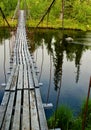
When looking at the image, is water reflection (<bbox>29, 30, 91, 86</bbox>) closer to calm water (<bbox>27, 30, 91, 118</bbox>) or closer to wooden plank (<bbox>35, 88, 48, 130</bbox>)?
calm water (<bbox>27, 30, 91, 118</bbox>)

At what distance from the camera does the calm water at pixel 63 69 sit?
548 inches

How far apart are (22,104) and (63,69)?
12907 millimetres

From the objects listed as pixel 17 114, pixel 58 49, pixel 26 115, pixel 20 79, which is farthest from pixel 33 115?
pixel 58 49

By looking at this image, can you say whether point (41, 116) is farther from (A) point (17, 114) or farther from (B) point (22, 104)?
(B) point (22, 104)

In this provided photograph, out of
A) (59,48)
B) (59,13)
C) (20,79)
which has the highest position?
(20,79)

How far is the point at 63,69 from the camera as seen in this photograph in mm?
20141

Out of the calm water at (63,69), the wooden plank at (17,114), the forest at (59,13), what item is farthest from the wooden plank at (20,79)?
the forest at (59,13)

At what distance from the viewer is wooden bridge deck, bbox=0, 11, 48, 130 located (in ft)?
20.2

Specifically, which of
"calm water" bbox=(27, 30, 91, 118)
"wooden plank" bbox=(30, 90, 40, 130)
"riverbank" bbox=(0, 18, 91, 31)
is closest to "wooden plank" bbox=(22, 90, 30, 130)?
"wooden plank" bbox=(30, 90, 40, 130)

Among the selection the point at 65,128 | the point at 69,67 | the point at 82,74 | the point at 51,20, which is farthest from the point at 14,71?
the point at 51,20

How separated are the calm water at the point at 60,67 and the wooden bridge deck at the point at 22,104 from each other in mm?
658

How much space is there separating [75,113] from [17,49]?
19.7ft

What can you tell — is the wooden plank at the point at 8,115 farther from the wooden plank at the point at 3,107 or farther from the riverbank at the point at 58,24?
the riverbank at the point at 58,24

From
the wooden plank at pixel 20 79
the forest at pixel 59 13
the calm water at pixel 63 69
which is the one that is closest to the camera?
the wooden plank at pixel 20 79
